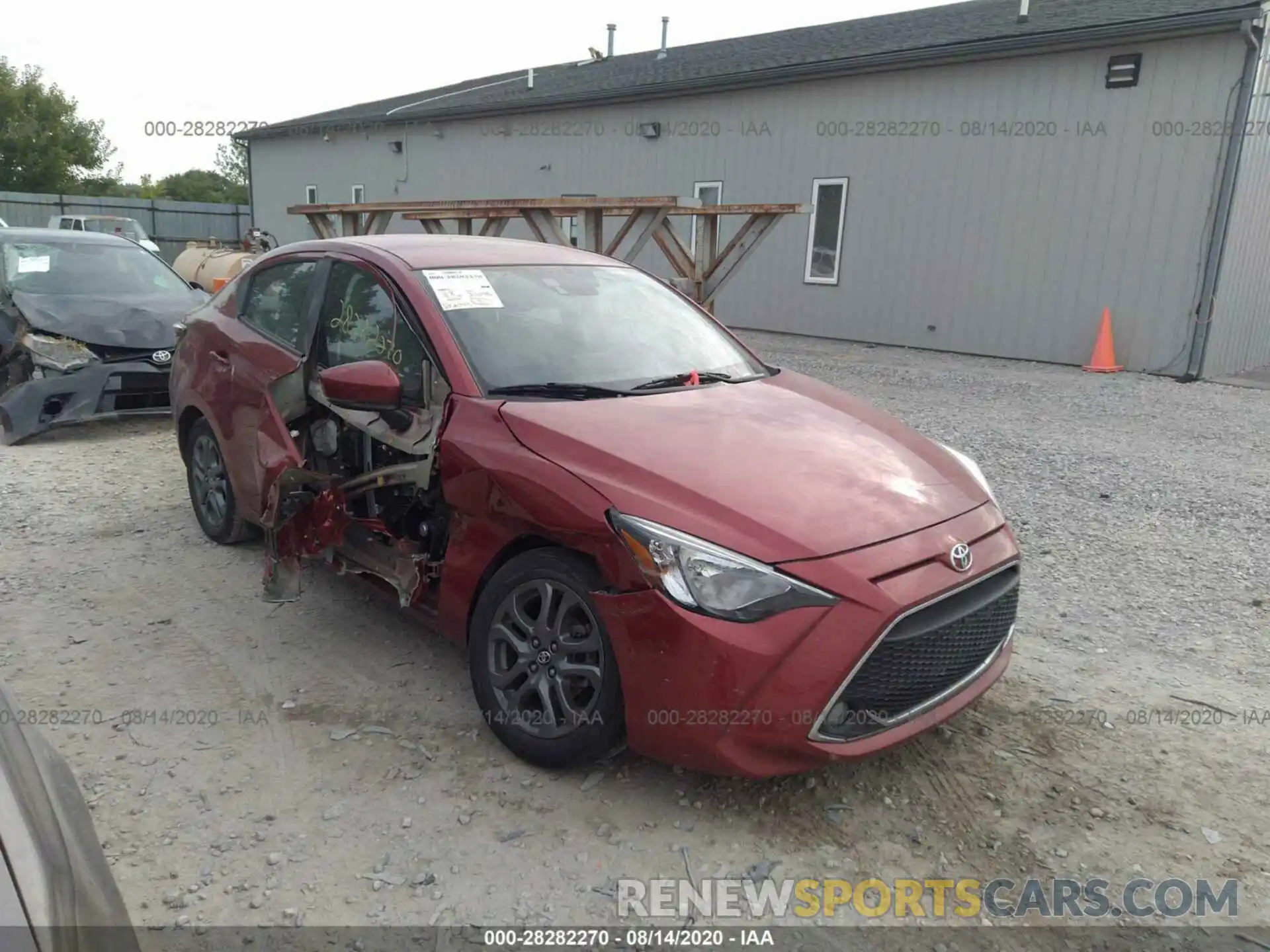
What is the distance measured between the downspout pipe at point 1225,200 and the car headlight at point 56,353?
1170 centimetres

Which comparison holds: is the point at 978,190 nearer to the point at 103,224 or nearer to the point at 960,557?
the point at 960,557

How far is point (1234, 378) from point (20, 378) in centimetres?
1336

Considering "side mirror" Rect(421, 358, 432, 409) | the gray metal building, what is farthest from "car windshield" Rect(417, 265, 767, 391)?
the gray metal building

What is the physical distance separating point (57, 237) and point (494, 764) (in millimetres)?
8009

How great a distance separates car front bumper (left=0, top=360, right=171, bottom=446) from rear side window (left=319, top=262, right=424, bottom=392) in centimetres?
342

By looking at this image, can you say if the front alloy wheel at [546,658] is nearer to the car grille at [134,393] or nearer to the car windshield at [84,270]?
the car grille at [134,393]

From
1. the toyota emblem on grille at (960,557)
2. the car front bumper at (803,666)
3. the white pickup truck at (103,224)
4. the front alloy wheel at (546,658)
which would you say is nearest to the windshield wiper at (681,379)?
the front alloy wheel at (546,658)

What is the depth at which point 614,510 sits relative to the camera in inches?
104

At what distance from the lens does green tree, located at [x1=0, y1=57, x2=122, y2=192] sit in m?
41.2

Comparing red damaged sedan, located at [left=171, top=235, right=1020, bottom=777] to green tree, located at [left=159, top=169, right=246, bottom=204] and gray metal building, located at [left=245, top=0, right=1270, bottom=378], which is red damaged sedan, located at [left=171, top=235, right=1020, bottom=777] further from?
green tree, located at [left=159, top=169, right=246, bottom=204]

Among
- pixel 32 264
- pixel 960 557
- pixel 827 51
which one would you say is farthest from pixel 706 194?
pixel 960 557

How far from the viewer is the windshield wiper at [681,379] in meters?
3.46

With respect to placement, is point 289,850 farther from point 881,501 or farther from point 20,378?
point 20,378

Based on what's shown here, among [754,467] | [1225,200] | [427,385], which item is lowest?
[754,467]
